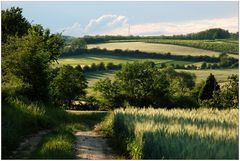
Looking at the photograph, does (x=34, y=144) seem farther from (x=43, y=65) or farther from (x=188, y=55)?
(x=188, y=55)

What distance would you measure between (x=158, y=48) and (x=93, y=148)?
411 ft

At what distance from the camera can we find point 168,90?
9638cm

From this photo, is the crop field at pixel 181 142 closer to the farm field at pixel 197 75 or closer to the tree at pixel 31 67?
the tree at pixel 31 67

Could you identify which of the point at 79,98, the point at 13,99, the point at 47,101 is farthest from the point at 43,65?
the point at 79,98

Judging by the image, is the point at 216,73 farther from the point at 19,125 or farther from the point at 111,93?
the point at 19,125

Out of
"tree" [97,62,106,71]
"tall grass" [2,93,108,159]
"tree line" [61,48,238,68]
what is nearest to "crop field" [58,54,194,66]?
"tree line" [61,48,238,68]

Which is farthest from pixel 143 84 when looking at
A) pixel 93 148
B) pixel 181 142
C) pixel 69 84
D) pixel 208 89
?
pixel 181 142

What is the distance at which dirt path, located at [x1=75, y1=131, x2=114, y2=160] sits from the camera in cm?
1647

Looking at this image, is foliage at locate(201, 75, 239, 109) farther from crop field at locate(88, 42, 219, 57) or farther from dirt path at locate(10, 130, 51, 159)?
crop field at locate(88, 42, 219, 57)

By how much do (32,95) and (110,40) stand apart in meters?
133

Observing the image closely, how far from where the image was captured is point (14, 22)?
5638 centimetres

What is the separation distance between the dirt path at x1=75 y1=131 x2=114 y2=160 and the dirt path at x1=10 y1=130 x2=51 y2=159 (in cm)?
153

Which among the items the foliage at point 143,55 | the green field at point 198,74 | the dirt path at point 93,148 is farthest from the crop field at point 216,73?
the dirt path at point 93,148

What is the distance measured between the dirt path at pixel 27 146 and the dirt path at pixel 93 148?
60.2 inches
